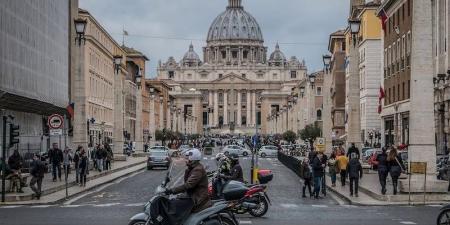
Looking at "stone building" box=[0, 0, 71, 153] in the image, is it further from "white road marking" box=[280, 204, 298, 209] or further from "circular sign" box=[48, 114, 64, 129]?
"white road marking" box=[280, 204, 298, 209]

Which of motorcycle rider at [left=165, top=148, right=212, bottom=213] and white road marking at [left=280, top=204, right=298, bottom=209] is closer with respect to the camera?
motorcycle rider at [left=165, top=148, right=212, bottom=213]

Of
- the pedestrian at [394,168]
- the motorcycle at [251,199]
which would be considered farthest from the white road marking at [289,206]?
the pedestrian at [394,168]

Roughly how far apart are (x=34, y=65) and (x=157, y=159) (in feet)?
35.8

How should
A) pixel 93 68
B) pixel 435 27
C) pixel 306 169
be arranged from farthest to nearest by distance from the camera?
pixel 93 68
pixel 435 27
pixel 306 169

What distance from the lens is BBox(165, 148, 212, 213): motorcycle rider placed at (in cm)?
1495

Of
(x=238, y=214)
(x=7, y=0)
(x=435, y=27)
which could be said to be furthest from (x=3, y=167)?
(x=435, y=27)

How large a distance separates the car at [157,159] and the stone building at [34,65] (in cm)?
607

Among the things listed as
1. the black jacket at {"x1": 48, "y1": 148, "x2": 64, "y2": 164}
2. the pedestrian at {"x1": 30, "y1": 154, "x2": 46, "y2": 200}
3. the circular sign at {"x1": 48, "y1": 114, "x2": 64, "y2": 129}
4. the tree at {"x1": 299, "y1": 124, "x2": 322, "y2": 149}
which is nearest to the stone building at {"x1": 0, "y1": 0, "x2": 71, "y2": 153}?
the black jacket at {"x1": 48, "y1": 148, "x2": 64, "y2": 164}

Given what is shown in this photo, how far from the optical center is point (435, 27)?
56.7 metres

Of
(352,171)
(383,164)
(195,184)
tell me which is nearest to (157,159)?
(352,171)

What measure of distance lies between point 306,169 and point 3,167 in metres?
10.0

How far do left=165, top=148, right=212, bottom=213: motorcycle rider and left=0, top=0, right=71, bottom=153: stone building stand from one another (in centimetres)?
2959

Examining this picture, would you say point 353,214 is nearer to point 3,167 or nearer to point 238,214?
point 238,214

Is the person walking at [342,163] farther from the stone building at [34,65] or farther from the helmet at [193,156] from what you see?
the helmet at [193,156]
